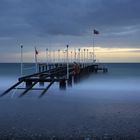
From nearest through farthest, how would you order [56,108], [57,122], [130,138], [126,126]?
1. [130,138]
2. [126,126]
3. [57,122]
4. [56,108]

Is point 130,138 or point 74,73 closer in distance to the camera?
point 130,138

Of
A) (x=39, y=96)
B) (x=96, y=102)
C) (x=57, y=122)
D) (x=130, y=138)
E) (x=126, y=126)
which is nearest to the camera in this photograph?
(x=130, y=138)

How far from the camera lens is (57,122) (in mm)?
14555

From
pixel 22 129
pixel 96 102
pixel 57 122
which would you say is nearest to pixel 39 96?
pixel 96 102

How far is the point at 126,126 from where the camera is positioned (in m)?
13.5

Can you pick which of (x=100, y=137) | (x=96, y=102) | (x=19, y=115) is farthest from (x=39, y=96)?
(x=100, y=137)

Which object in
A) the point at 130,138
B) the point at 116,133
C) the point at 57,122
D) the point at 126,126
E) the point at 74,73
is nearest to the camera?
the point at 130,138

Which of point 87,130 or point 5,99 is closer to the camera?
point 87,130

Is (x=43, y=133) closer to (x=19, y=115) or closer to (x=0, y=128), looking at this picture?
(x=0, y=128)

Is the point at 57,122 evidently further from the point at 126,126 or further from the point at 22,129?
the point at 126,126

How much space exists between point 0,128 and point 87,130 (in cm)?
358

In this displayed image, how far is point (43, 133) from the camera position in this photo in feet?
40.5

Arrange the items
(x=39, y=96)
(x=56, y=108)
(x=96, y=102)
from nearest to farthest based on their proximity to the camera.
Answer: (x=56, y=108)
(x=96, y=102)
(x=39, y=96)

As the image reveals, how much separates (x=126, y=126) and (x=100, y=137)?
2.24m
